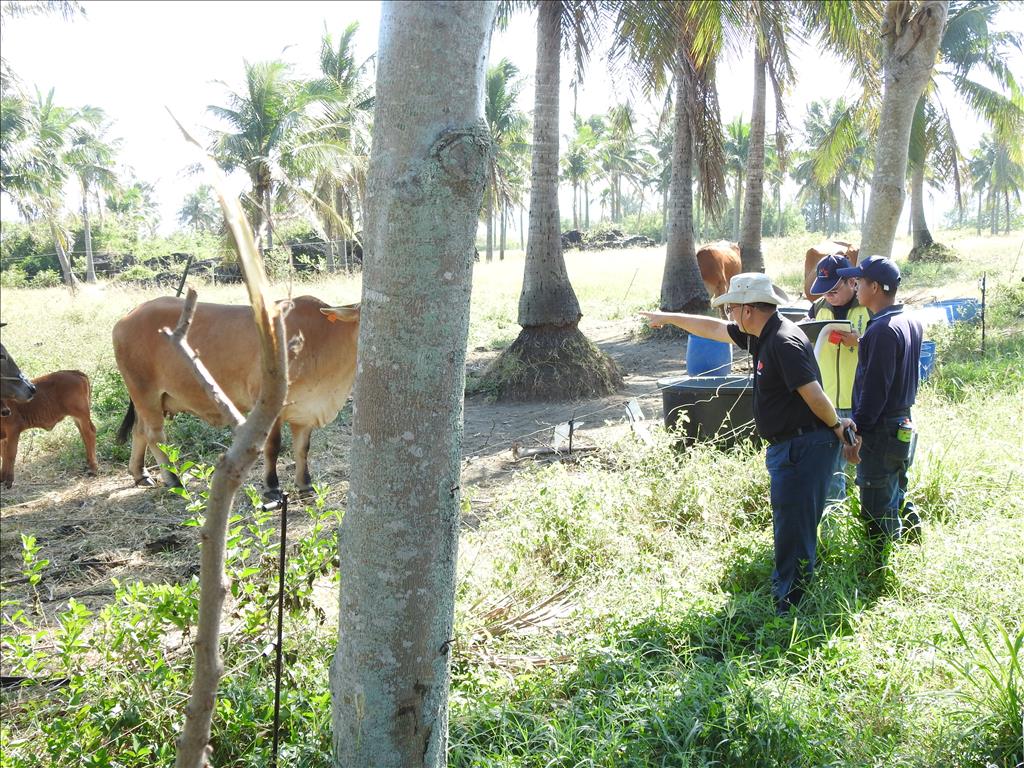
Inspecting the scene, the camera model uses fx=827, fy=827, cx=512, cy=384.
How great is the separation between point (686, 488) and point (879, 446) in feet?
4.40

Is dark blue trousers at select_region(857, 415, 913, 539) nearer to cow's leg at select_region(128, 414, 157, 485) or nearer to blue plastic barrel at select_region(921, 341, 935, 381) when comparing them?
blue plastic barrel at select_region(921, 341, 935, 381)

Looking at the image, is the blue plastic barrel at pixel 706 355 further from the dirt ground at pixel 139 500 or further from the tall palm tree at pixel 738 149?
the tall palm tree at pixel 738 149

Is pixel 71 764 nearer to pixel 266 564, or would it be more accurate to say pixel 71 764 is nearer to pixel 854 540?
pixel 266 564

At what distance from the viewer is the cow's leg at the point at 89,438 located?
294 inches

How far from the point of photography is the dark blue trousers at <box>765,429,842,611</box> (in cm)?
405

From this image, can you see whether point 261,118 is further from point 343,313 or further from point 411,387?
point 411,387

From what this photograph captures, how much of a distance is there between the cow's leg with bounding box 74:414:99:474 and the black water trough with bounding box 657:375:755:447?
16.9 feet

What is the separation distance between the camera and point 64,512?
6.50 meters

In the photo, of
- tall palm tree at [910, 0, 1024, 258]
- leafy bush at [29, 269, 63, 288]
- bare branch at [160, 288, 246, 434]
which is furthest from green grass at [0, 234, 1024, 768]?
leafy bush at [29, 269, 63, 288]

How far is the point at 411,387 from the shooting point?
210 centimetres

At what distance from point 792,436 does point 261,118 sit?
26.2 metres

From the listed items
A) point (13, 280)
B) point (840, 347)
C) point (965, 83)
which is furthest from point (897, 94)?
point (13, 280)

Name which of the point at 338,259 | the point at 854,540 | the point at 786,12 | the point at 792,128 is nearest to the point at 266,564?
the point at 854,540

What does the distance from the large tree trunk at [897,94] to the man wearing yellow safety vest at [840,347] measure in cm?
155
